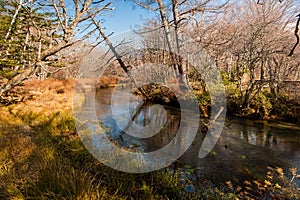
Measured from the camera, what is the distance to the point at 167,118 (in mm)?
8250

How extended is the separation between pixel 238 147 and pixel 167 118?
3741mm

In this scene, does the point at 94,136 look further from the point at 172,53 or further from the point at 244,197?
the point at 172,53

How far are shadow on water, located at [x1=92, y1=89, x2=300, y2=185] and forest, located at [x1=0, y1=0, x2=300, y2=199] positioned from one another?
0.03 meters

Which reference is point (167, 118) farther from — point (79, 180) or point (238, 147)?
point (79, 180)

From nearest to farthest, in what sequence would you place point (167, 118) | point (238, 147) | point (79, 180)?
point (79, 180), point (238, 147), point (167, 118)

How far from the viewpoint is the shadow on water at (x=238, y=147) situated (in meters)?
3.68

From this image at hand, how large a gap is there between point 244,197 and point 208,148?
198cm

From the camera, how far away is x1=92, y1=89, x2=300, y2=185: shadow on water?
368cm

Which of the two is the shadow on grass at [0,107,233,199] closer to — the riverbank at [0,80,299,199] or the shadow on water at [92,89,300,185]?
the riverbank at [0,80,299,199]

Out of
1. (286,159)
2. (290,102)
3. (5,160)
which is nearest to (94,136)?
(5,160)

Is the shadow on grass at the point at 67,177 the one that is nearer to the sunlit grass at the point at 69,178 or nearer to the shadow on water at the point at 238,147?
the sunlit grass at the point at 69,178

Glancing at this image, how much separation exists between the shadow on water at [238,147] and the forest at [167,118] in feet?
0.11

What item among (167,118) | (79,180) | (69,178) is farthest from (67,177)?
(167,118)

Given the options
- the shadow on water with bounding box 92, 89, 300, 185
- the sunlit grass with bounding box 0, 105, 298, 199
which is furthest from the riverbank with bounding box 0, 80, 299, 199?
the shadow on water with bounding box 92, 89, 300, 185
